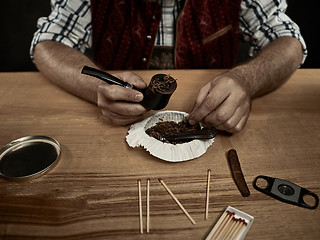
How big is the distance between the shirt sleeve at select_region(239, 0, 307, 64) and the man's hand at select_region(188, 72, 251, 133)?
861 mm

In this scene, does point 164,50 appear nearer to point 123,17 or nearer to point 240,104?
point 123,17

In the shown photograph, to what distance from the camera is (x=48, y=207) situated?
1.03 meters

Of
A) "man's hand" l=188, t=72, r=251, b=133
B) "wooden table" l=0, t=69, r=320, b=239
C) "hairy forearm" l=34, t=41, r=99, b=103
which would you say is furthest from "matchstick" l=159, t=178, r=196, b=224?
"hairy forearm" l=34, t=41, r=99, b=103

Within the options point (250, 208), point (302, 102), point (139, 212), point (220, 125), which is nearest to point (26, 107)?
point (139, 212)

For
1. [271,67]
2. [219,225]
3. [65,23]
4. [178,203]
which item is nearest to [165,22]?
[65,23]

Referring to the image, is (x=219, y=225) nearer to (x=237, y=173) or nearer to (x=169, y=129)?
(x=237, y=173)

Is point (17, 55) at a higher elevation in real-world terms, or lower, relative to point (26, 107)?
lower

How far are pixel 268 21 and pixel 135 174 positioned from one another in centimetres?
159

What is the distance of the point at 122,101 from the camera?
130 cm

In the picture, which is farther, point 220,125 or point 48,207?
point 220,125

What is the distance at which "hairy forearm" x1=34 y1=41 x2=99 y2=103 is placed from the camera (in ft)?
5.09

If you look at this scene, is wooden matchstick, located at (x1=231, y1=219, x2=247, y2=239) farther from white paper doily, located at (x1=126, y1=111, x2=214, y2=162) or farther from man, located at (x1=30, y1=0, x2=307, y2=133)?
man, located at (x1=30, y1=0, x2=307, y2=133)

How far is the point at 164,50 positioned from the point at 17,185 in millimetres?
1436

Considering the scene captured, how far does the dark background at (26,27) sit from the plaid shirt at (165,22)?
1.72 meters
